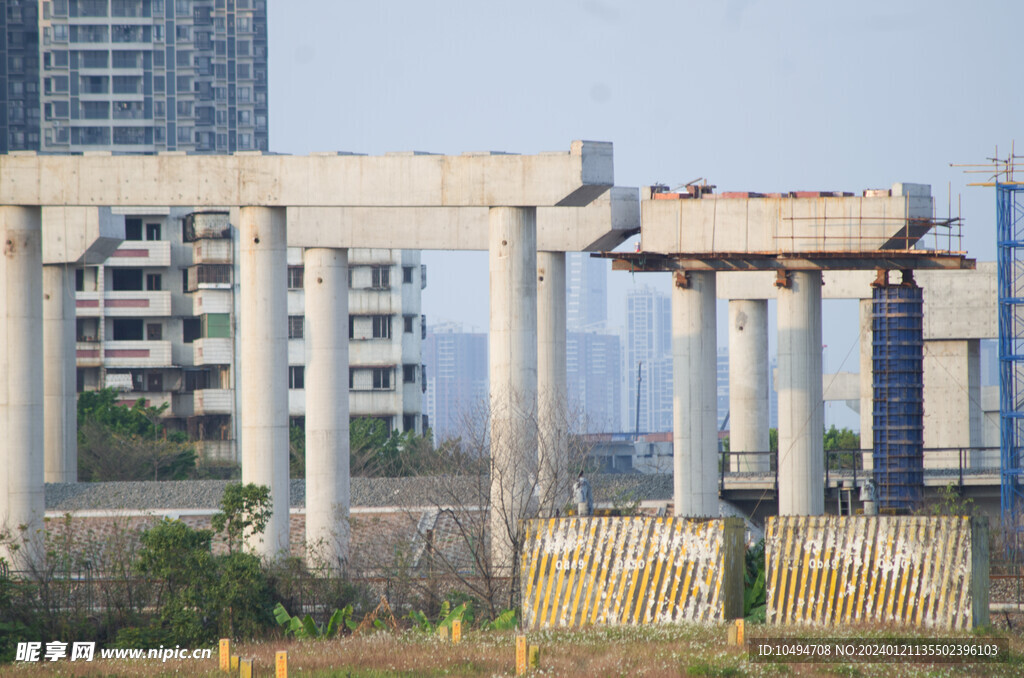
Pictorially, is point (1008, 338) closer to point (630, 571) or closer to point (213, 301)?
point (630, 571)

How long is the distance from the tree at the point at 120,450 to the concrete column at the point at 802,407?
29.7 meters

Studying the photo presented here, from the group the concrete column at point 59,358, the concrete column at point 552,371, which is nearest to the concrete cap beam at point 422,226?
the concrete column at point 552,371

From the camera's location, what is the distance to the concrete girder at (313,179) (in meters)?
30.8

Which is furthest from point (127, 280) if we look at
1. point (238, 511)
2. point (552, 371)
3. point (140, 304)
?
point (238, 511)

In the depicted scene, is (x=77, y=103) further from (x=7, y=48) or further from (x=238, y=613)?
(x=238, y=613)

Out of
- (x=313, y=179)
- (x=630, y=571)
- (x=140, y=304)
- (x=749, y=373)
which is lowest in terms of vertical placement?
(x=630, y=571)

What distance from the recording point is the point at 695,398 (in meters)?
38.0

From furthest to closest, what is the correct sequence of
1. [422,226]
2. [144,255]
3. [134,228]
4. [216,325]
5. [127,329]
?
[127,329]
[134,228]
[216,325]
[144,255]
[422,226]

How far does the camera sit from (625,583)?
901 inches

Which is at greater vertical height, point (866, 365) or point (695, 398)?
point (866, 365)

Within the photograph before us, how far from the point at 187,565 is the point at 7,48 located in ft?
349

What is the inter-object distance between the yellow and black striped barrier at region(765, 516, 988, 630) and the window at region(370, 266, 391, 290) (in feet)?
202

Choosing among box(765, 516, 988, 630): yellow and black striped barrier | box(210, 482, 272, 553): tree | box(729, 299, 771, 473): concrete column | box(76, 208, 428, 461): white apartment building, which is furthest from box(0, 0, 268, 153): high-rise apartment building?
box(765, 516, 988, 630): yellow and black striped barrier

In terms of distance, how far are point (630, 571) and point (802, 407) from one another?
1659cm
